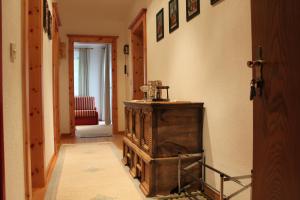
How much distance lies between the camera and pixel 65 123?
21.3 feet

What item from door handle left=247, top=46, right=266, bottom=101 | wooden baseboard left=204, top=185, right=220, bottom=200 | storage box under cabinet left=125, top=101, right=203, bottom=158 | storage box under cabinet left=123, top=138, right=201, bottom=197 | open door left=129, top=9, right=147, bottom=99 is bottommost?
wooden baseboard left=204, top=185, right=220, bottom=200

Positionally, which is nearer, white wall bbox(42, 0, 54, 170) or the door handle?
the door handle

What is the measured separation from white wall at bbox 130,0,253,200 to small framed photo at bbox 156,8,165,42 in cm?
64

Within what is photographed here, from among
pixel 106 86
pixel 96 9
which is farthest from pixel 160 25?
pixel 106 86

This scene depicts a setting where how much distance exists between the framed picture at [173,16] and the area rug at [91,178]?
6.04ft

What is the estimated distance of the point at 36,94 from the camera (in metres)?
2.96

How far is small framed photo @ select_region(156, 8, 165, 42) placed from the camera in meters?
3.96

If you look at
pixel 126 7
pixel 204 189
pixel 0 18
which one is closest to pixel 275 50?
pixel 0 18

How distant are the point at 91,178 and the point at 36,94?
43.8 inches

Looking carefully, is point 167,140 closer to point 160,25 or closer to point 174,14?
point 174,14

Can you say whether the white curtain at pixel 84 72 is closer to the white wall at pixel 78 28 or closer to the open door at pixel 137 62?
the white wall at pixel 78 28

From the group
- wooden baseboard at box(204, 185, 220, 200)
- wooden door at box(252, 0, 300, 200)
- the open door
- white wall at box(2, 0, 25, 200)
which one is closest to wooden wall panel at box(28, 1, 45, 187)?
white wall at box(2, 0, 25, 200)

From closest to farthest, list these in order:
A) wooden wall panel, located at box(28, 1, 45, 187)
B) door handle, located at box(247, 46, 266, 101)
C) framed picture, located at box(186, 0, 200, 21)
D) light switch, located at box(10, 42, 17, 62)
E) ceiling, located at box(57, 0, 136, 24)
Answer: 1. door handle, located at box(247, 46, 266, 101)
2. light switch, located at box(10, 42, 17, 62)
3. framed picture, located at box(186, 0, 200, 21)
4. wooden wall panel, located at box(28, 1, 45, 187)
5. ceiling, located at box(57, 0, 136, 24)

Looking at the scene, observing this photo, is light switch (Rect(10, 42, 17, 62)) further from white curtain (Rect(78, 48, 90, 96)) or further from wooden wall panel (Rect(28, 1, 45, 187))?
white curtain (Rect(78, 48, 90, 96))
